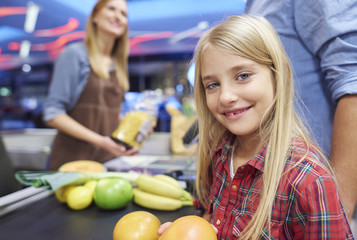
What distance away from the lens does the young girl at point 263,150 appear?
1.75ft

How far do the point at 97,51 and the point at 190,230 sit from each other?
1376mm

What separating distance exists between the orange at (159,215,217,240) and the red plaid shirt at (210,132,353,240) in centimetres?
13

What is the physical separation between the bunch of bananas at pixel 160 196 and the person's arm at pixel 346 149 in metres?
0.47

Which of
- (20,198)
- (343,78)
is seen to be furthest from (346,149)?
(20,198)

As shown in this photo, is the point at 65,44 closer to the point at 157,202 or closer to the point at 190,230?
the point at 157,202

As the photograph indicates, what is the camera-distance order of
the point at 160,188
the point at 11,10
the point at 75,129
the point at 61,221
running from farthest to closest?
the point at 11,10
the point at 75,129
the point at 160,188
the point at 61,221

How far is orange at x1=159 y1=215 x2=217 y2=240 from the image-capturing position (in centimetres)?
50

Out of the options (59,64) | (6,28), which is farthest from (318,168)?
(6,28)

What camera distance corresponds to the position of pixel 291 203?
57 cm

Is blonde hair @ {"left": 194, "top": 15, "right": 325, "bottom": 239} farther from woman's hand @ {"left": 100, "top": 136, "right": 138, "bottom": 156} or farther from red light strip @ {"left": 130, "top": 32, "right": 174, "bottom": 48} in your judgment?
red light strip @ {"left": 130, "top": 32, "right": 174, "bottom": 48}

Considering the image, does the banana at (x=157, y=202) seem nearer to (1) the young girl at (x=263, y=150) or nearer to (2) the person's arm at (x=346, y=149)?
(1) the young girl at (x=263, y=150)

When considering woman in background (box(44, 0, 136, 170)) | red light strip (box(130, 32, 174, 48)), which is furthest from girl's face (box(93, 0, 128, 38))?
red light strip (box(130, 32, 174, 48))

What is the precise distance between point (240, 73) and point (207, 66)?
3.8 inches

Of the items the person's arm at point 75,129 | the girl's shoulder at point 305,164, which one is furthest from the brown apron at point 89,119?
the girl's shoulder at point 305,164
